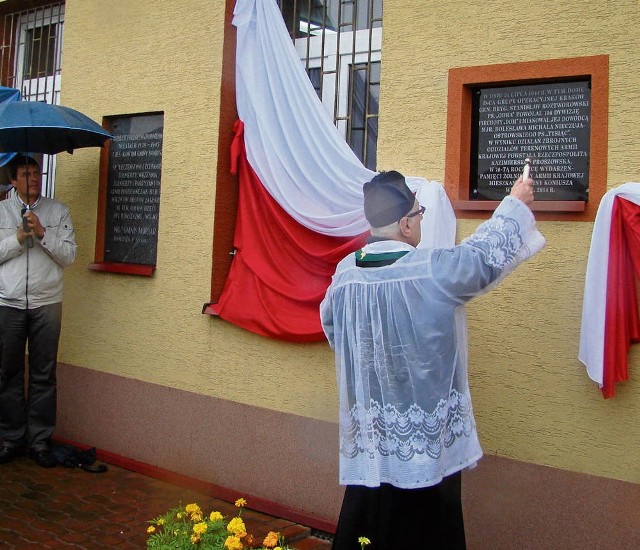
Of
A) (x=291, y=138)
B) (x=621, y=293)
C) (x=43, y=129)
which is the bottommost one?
(x=621, y=293)

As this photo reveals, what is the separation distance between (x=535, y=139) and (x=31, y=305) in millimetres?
3670

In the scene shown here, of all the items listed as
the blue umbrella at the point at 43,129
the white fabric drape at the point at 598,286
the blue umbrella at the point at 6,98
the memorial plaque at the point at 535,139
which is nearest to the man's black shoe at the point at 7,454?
the blue umbrella at the point at 43,129

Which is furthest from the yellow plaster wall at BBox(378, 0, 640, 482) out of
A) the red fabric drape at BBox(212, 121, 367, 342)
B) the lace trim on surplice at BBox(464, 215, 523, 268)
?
the lace trim on surplice at BBox(464, 215, 523, 268)

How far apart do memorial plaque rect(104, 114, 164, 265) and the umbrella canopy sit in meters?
0.27

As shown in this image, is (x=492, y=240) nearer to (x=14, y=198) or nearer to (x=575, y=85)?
(x=575, y=85)

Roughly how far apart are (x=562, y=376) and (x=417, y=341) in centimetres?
115

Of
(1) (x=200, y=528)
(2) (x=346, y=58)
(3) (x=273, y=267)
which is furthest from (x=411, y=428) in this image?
(2) (x=346, y=58)

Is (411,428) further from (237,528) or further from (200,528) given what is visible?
(200,528)

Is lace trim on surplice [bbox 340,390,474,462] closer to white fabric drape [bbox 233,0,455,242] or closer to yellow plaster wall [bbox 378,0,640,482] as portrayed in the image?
yellow plaster wall [bbox 378,0,640,482]

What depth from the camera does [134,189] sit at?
6.02 meters

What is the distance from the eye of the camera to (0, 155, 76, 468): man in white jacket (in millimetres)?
5703

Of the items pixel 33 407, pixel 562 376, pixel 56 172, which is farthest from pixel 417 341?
pixel 56 172

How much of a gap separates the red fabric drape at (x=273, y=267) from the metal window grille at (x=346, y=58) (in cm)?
61

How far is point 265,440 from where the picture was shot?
502 cm
